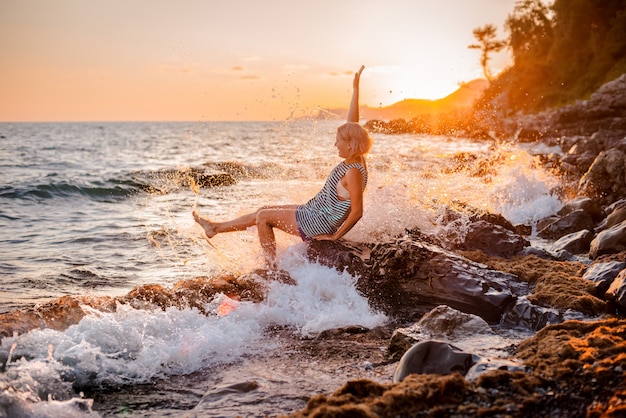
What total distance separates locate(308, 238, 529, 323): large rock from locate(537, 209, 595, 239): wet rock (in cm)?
418

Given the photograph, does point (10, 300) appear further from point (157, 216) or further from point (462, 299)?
point (157, 216)

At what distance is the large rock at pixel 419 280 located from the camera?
19.2 feet

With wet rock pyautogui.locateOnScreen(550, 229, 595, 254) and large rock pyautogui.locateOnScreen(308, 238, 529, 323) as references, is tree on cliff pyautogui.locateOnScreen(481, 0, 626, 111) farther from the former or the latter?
large rock pyautogui.locateOnScreen(308, 238, 529, 323)

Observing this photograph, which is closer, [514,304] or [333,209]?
[514,304]

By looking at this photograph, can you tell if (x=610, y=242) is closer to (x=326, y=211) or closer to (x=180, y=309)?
(x=326, y=211)

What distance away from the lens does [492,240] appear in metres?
8.47

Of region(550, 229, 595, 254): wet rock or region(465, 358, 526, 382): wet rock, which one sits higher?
region(465, 358, 526, 382): wet rock

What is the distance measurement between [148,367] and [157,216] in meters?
10.0

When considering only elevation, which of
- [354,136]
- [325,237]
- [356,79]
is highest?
[356,79]

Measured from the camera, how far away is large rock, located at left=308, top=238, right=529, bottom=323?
5852 millimetres

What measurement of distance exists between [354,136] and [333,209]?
0.96m

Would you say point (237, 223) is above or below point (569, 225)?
above

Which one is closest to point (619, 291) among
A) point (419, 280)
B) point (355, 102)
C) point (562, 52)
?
point (419, 280)

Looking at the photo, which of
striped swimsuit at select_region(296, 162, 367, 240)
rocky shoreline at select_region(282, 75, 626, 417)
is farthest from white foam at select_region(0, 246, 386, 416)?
striped swimsuit at select_region(296, 162, 367, 240)
